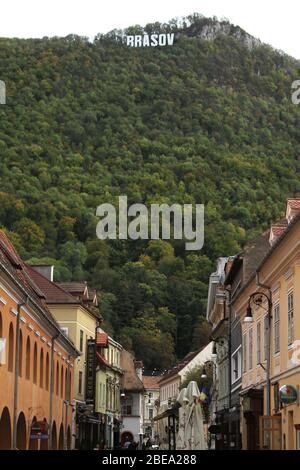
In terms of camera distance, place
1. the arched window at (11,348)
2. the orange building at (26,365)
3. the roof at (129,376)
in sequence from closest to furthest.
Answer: the orange building at (26,365), the arched window at (11,348), the roof at (129,376)

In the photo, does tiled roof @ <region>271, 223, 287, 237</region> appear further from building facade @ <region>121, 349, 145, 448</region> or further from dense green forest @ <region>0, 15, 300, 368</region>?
dense green forest @ <region>0, 15, 300, 368</region>

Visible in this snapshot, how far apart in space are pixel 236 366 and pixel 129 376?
62.4 meters

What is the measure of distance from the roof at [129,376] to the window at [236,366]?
5744 cm

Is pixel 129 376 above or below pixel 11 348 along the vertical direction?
above

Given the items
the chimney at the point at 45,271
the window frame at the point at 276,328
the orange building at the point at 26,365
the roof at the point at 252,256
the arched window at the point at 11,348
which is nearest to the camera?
the orange building at the point at 26,365

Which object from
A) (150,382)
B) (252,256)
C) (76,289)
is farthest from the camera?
(150,382)

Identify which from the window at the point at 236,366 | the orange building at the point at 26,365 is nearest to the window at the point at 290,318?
the orange building at the point at 26,365

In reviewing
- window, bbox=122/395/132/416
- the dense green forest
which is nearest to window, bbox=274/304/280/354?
window, bbox=122/395/132/416

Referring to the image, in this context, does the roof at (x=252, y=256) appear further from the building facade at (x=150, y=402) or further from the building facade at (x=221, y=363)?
the building facade at (x=150, y=402)

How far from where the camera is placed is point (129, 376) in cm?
10212

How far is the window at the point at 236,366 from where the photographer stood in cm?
3875

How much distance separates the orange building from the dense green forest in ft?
225

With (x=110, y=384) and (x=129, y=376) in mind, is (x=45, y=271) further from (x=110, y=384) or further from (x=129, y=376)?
(x=129, y=376)

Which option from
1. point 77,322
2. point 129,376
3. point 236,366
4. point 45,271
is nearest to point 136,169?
point 129,376
